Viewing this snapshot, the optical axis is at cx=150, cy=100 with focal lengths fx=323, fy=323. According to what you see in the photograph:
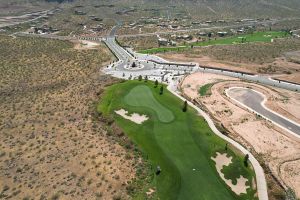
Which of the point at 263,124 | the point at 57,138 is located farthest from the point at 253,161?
the point at 57,138

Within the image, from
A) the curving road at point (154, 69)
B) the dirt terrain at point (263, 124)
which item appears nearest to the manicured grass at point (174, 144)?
the dirt terrain at point (263, 124)

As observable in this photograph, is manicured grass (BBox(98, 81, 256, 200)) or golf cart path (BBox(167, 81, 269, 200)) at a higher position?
manicured grass (BBox(98, 81, 256, 200))

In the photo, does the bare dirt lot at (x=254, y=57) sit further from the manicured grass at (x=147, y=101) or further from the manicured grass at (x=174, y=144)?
the manicured grass at (x=174, y=144)

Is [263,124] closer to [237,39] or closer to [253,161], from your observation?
[253,161]

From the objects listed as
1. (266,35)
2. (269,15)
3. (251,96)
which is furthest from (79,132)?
(269,15)

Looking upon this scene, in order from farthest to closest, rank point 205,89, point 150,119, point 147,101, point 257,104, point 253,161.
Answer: point 205,89, point 257,104, point 147,101, point 150,119, point 253,161

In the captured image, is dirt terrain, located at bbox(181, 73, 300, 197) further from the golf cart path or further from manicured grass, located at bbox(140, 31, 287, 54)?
manicured grass, located at bbox(140, 31, 287, 54)

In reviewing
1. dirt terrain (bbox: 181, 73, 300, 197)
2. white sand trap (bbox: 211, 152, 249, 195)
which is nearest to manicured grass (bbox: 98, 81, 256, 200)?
white sand trap (bbox: 211, 152, 249, 195)
